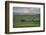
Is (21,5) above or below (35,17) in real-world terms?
above

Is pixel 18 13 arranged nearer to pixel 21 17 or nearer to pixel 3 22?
pixel 21 17

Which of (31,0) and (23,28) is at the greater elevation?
(31,0)

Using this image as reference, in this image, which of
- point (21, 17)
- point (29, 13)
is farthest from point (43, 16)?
point (21, 17)

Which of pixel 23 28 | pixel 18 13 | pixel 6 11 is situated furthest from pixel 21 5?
pixel 23 28

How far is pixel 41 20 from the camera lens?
1.51 meters

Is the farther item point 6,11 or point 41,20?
point 41,20

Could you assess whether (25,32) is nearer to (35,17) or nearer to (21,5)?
(35,17)

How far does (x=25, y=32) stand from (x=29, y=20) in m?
0.23

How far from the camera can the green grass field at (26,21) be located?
143cm

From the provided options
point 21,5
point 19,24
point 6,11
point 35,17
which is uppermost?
point 21,5

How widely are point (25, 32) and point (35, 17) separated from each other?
33 cm

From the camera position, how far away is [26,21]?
1457 millimetres

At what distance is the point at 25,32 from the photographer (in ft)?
4.78

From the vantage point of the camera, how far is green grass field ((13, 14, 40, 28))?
143 centimetres
